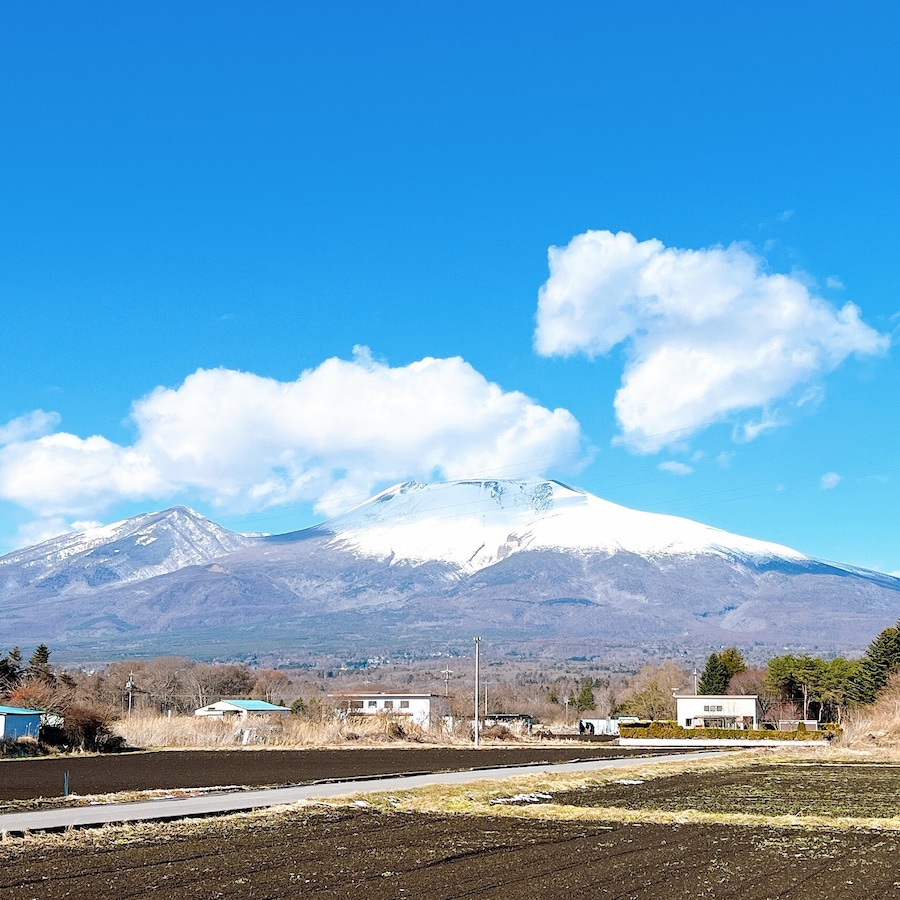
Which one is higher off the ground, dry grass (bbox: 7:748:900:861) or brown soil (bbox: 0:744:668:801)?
dry grass (bbox: 7:748:900:861)

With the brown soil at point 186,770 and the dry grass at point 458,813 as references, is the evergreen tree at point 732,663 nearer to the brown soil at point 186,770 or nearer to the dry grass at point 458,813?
the brown soil at point 186,770

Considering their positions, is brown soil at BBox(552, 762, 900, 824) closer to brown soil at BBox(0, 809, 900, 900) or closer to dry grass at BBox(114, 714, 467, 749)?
brown soil at BBox(0, 809, 900, 900)

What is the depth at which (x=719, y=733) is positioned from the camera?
79.9 meters

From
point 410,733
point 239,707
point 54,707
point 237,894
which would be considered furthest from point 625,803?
point 239,707


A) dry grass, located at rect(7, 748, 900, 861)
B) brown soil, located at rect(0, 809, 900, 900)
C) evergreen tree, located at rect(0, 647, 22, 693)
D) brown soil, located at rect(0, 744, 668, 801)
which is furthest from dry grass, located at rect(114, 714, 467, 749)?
brown soil, located at rect(0, 809, 900, 900)

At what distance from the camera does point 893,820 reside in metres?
20.0

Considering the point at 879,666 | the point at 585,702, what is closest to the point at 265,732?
the point at 879,666

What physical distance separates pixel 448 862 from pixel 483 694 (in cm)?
11325

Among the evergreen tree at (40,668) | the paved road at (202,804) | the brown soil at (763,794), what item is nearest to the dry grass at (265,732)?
the evergreen tree at (40,668)

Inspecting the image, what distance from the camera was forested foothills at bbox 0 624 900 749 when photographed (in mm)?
59812

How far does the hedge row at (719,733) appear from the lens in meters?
73.8

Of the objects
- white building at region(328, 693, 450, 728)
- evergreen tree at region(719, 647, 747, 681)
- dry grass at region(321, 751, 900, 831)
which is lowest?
white building at region(328, 693, 450, 728)

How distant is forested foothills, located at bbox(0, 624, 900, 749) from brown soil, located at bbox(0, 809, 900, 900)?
4310cm

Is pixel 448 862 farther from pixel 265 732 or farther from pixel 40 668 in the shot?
pixel 40 668
